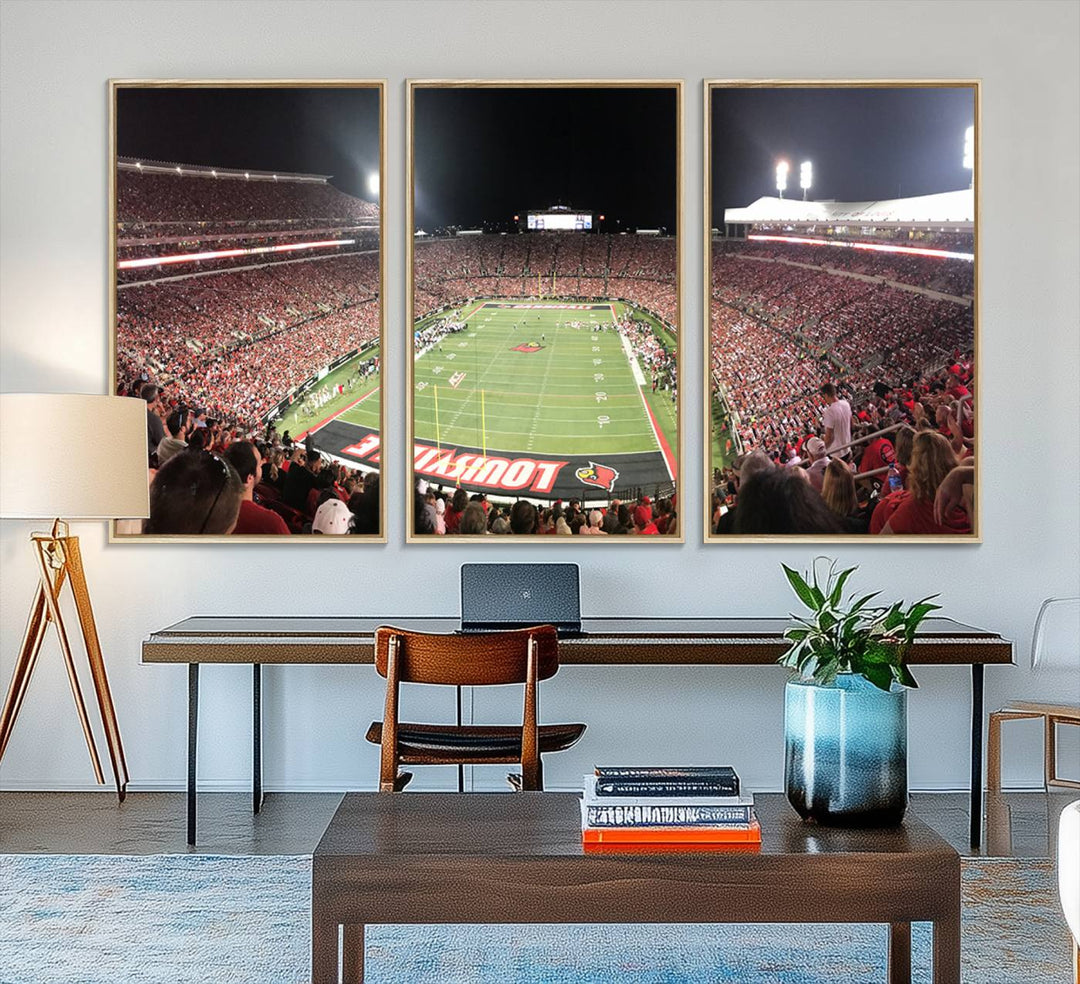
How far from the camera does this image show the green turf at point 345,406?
4625 mm

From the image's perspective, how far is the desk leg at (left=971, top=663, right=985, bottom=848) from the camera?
3.81m

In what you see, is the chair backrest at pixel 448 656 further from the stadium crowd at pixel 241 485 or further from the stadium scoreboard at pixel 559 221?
the stadium scoreboard at pixel 559 221

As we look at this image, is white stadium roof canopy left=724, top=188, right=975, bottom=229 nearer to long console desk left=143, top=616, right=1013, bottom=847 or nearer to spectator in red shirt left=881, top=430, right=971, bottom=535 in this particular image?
spectator in red shirt left=881, top=430, right=971, bottom=535

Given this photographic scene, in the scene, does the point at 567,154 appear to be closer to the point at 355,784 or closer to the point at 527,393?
the point at 527,393

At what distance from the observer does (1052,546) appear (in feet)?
15.1

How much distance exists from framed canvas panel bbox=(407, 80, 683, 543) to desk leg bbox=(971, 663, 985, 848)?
47.1 inches

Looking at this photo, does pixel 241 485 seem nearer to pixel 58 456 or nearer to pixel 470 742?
pixel 58 456

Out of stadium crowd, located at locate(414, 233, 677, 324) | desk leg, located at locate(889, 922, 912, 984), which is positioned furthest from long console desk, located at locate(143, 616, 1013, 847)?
desk leg, located at locate(889, 922, 912, 984)

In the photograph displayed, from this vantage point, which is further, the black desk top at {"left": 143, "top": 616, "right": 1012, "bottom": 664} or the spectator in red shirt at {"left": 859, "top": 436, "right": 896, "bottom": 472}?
the spectator in red shirt at {"left": 859, "top": 436, "right": 896, "bottom": 472}

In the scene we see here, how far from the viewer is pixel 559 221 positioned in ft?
15.2

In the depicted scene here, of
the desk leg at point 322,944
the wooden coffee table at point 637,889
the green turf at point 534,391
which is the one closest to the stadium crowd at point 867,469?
the green turf at point 534,391

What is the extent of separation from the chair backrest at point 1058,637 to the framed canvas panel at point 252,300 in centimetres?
241

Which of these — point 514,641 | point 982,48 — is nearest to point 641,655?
point 514,641

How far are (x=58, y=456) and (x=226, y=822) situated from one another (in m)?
1.32
